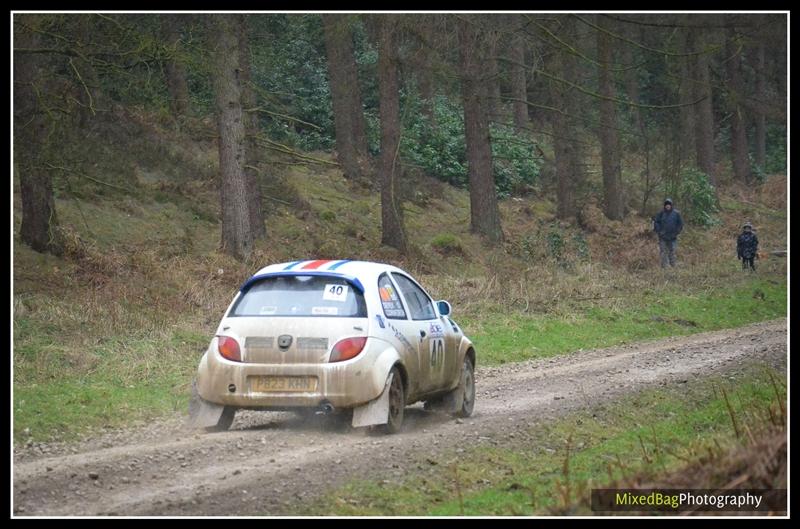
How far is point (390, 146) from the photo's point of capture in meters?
27.8

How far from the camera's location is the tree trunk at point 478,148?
2828cm

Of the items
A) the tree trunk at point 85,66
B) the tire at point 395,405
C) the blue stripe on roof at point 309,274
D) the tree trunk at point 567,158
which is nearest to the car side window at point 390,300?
the blue stripe on roof at point 309,274

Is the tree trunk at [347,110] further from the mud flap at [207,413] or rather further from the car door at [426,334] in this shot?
the mud flap at [207,413]

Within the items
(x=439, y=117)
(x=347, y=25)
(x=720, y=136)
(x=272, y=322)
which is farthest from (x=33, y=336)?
(x=720, y=136)

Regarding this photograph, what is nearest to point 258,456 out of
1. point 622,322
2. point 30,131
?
point 30,131

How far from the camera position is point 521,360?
17859 millimetres

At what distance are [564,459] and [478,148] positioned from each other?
66.7 ft

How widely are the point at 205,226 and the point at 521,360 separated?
11351 millimetres

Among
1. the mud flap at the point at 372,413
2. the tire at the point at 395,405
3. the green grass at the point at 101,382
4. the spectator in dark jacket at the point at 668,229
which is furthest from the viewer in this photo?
the spectator in dark jacket at the point at 668,229

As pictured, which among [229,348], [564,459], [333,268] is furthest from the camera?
[333,268]

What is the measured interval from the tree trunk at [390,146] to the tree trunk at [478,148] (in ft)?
5.86

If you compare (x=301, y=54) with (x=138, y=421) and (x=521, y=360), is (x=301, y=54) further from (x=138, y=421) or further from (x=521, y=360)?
(x=138, y=421)

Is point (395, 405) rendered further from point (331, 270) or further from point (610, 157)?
point (610, 157)

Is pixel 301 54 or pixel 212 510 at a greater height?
pixel 301 54
